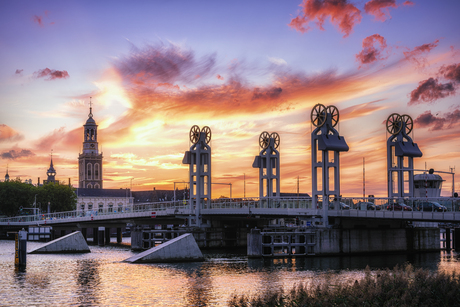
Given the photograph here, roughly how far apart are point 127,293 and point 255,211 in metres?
46.1

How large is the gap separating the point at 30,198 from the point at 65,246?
100 metres

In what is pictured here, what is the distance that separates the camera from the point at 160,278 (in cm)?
5012

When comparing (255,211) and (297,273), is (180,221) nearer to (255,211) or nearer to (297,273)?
(255,211)

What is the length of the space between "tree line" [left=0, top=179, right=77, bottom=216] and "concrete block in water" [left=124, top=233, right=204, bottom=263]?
11139cm

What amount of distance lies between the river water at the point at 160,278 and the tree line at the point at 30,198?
10572 centimetres

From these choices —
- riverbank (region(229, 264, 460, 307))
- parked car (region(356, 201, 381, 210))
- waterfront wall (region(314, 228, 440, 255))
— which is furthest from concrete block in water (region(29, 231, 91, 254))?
riverbank (region(229, 264, 460, 307))

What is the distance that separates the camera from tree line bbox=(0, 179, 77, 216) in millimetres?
172000

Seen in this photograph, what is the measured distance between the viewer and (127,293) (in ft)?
139

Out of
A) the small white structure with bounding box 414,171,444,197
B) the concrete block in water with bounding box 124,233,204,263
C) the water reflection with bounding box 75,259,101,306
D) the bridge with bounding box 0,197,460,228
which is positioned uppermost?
the small white structure with bounding box 414,171,444,197

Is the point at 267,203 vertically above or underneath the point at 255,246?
above

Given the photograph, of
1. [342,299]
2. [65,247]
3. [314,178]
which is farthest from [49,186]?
[342,299]

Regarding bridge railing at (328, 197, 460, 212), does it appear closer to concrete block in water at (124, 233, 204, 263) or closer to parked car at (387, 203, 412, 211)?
parked car at (387, 203, 412, 211)

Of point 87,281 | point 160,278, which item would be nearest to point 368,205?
point 160,278

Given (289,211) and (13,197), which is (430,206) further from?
(13,197)
